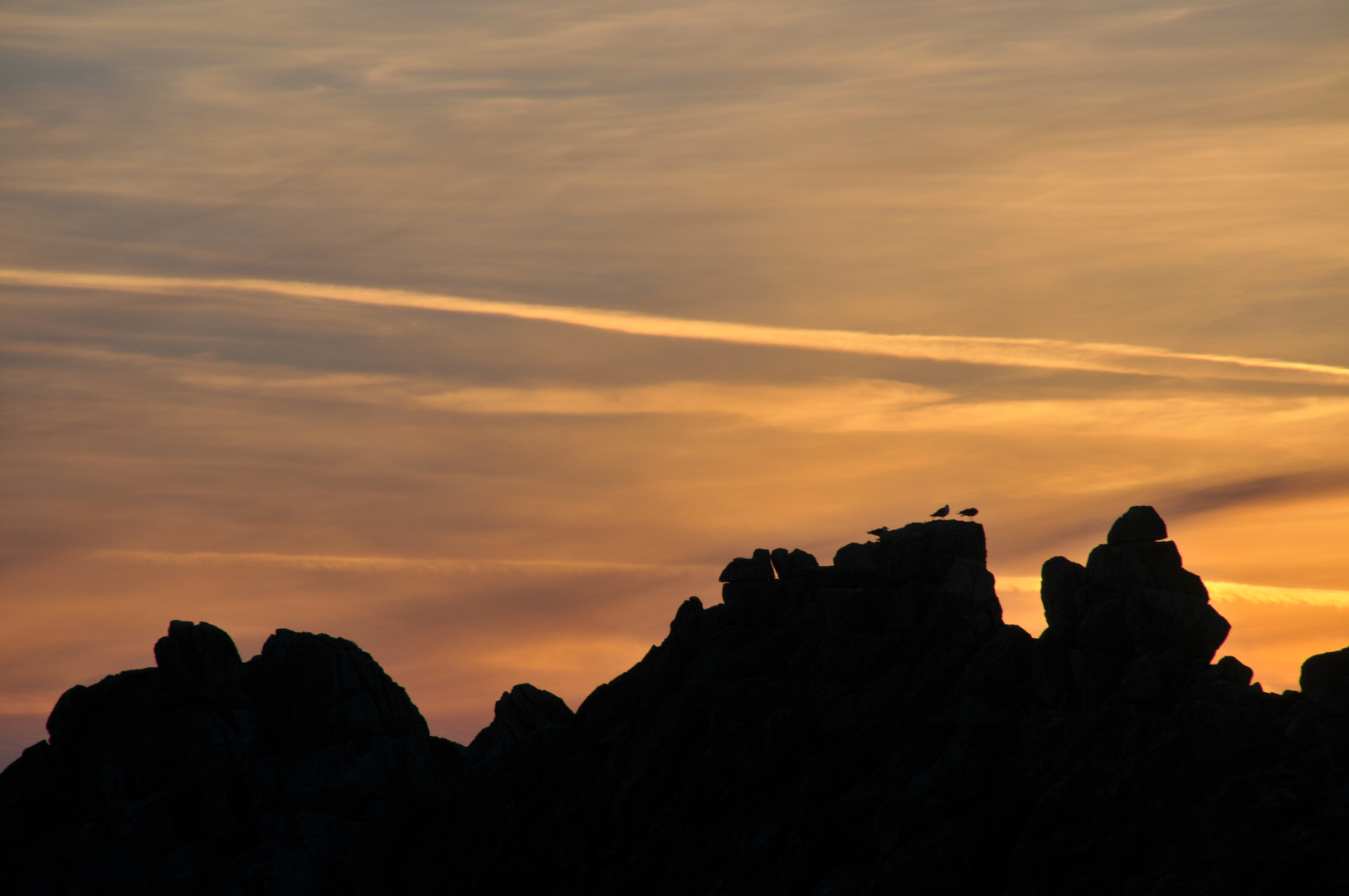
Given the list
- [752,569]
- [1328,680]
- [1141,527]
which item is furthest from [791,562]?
[1328,680]

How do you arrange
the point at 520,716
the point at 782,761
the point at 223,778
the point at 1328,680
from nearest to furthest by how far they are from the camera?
the point at 1328,680 < the point at 782,761 < the point at 223,778 < the point at 520,716

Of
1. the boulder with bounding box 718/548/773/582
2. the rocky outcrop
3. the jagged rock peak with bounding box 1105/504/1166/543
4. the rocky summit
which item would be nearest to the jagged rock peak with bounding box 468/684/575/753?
the rocky summit

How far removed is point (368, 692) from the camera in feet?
364

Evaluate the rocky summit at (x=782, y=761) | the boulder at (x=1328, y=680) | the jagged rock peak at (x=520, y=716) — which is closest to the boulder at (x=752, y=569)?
the rocky summit at (x=782, y=761)

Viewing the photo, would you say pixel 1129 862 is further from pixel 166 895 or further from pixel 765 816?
pixel 166 895

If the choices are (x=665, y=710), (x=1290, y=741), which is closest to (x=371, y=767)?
(x=665, y=710)

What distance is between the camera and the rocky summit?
73.1 m

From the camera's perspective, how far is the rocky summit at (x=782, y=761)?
7306 centimetres

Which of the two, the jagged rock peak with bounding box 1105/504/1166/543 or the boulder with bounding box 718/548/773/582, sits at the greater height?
the boulder with bounding box 718/548/773/582

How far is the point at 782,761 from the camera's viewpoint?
301 feet

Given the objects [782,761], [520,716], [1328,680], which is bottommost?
[1328,680]

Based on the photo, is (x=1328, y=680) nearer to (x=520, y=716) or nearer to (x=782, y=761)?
(x=782, y=761)

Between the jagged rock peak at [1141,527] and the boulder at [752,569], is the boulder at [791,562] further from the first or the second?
the jagged rock peak at [1141,527]

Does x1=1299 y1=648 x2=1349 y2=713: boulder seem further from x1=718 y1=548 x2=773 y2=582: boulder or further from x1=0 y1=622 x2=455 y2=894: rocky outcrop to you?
x1=0 y1=622 x2=455 y2=894: rocky outcrop
